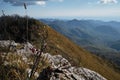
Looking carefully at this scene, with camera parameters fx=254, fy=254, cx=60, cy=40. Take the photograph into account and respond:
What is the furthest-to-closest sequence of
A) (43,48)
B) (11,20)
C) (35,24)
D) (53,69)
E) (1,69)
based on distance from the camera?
(35,24), (11,20), (53,69), (1,69), (43,48)

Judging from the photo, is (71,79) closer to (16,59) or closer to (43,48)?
(16,59)

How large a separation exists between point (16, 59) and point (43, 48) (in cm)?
554

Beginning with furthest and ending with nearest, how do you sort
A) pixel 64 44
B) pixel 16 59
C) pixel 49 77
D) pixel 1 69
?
pixel 64 44
pixel 16 59
pixel 49 77
pixel 1 69

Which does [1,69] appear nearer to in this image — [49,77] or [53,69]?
[49,77]

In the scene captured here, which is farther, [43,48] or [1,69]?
[1,69]

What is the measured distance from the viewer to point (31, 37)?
37531 millimetres

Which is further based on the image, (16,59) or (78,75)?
(16,59)

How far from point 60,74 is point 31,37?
31282 mm

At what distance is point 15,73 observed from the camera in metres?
6.61

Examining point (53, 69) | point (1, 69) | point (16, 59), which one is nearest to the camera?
point (1, 69)

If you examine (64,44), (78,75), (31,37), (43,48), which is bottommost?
(64,44)

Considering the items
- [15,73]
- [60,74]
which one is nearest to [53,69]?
[60,74]

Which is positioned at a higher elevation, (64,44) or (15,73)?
(15,73)

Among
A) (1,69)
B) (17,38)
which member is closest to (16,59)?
(1,69)
